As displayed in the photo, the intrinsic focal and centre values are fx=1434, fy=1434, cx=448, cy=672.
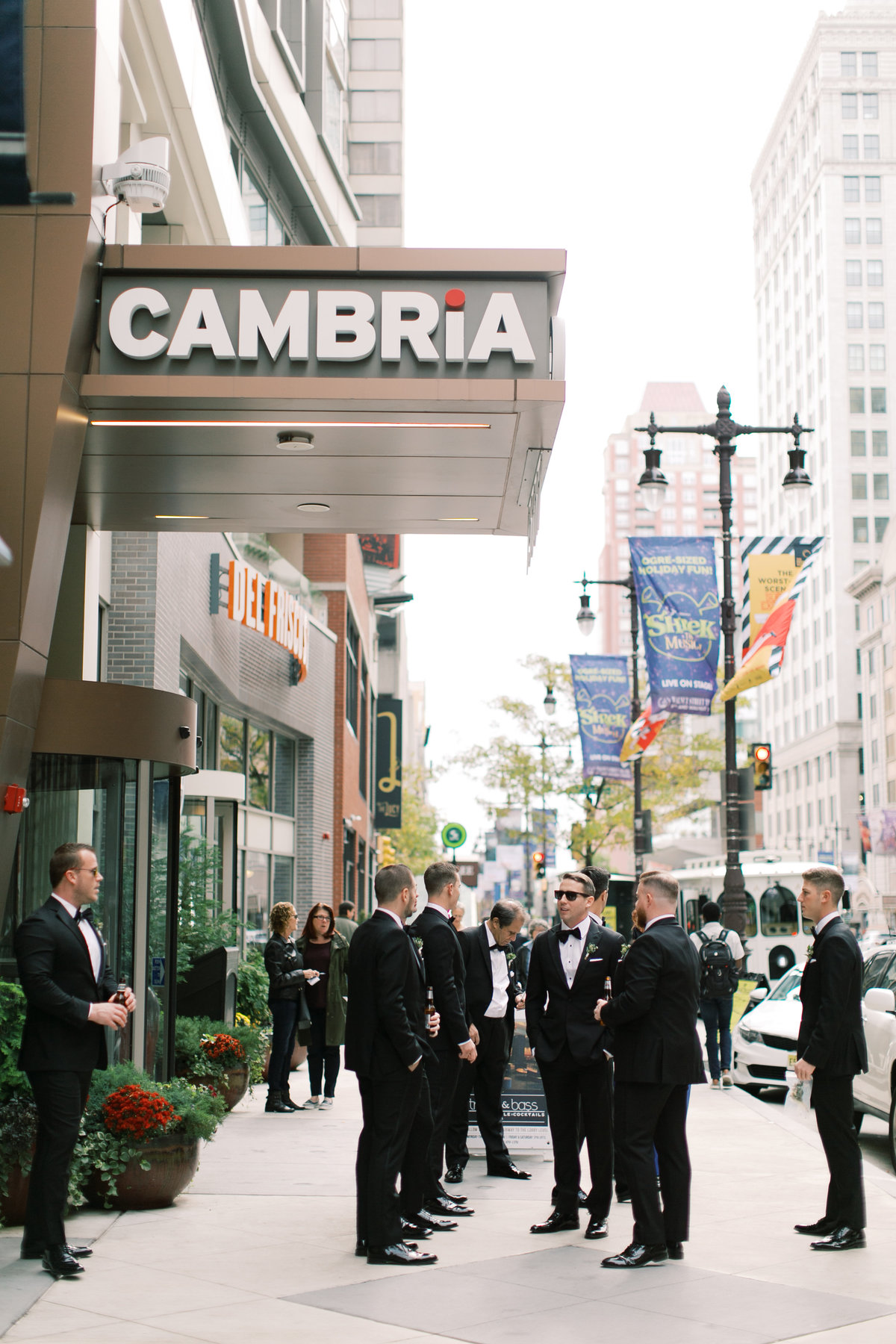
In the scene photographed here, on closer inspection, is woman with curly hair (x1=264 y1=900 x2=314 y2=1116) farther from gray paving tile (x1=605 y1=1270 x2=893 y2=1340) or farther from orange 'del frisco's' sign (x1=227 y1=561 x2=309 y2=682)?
orange 'del frisco's' sign (x1=227 y1=561 x2=309 y2=682)

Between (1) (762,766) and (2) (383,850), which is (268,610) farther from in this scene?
(2) (383,850)

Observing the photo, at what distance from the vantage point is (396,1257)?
25.0ft

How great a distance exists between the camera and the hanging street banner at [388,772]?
2076 inches

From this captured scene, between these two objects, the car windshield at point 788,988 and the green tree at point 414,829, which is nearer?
the car windshield at point 788,988

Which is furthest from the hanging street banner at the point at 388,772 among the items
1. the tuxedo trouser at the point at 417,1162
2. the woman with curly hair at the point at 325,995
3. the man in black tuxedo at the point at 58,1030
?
the man in black tuxedo at the point at 58,1030

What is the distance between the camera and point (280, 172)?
89.6 ft

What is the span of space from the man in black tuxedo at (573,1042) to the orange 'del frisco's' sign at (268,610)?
495 inches

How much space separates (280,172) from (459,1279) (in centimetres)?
2384

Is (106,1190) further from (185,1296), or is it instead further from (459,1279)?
(459,1279)

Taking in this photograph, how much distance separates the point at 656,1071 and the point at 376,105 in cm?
5779

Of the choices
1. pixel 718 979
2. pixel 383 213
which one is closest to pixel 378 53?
pixel 383 213

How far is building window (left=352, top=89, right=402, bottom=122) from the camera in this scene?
59.2 metres

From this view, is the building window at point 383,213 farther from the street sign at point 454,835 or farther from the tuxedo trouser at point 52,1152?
the tuxedo trouser at point 52,1152

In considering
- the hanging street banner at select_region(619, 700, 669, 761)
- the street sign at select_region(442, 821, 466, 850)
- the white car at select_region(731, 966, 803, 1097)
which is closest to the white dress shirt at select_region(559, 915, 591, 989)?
the white car at select_region(731, 966, 803, 1097)
